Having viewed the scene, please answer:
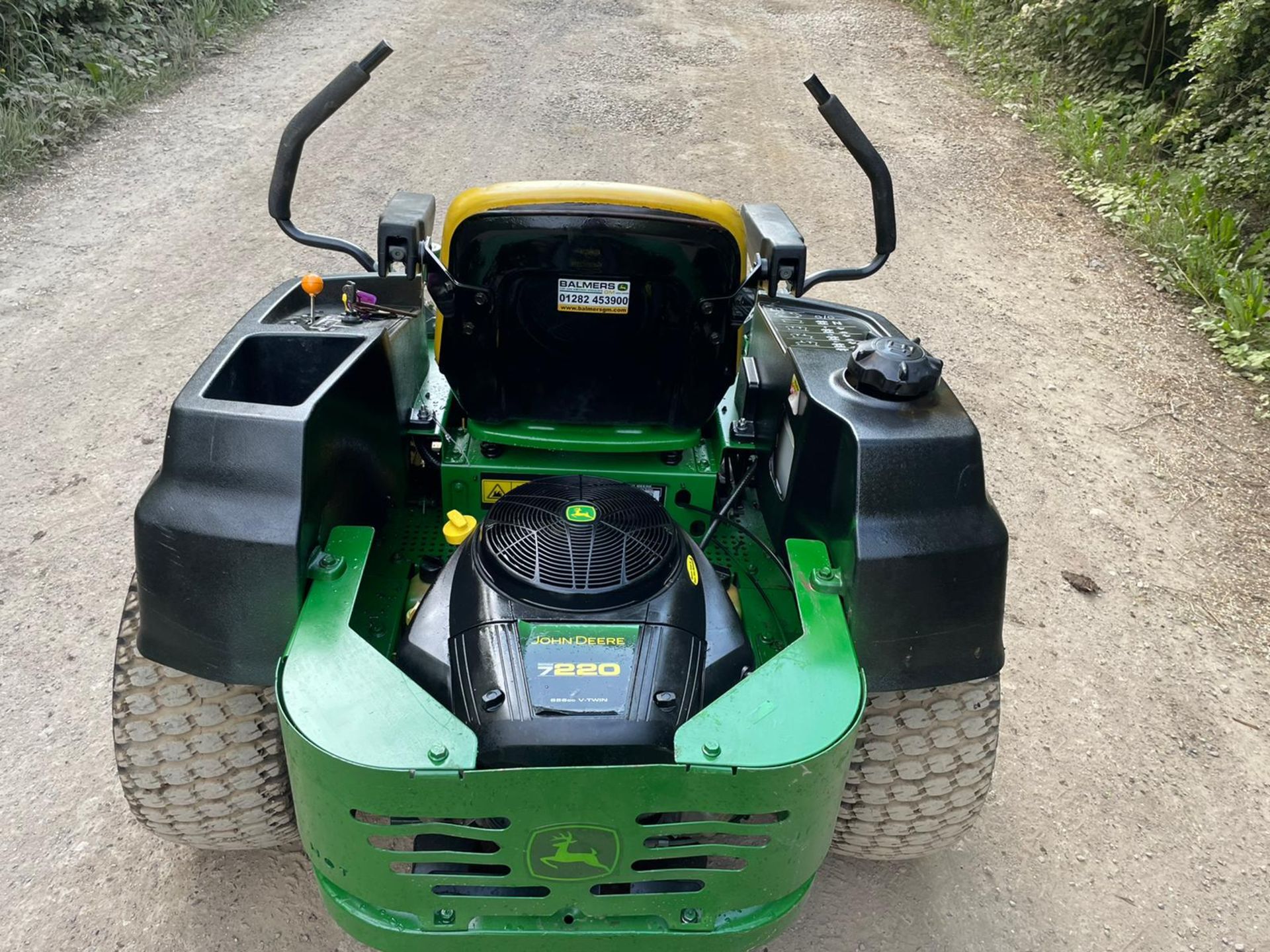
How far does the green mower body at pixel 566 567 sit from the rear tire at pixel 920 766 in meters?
0.19

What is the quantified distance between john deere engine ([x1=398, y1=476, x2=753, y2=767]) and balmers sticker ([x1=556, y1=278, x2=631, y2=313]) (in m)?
0.42

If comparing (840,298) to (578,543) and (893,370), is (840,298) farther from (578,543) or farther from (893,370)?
(578,543)

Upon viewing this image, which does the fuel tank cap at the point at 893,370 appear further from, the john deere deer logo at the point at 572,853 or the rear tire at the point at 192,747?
the rear tire at the point at 192,747

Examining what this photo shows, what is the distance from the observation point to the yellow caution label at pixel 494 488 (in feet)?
8.05

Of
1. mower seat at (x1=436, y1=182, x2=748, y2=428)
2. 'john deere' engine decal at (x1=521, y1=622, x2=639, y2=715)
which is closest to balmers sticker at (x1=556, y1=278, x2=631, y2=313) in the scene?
mower seat at (x1=436, y1=182, x2=748, y2=428)

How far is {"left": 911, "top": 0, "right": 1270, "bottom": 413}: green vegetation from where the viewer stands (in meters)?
5.43

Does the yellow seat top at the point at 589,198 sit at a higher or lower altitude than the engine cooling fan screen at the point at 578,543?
higher

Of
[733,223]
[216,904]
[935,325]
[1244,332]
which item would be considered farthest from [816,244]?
[216,904]

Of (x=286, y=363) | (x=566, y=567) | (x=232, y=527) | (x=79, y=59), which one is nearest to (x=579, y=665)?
(x=566, y=567)

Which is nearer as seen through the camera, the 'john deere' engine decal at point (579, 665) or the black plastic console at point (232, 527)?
the 'john deere' engine decal at point (579, 665)

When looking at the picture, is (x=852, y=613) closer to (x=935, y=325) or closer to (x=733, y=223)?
(x=733, y=223)

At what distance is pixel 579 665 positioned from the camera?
5.50ft

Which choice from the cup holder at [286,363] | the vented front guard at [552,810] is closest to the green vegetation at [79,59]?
the cup holder at [286,363]

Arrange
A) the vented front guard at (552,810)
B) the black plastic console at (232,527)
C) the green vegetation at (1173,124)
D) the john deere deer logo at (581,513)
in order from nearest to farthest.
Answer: the vented front guard at (552,810), the black plastic console at (232,527), the john deere deer logo at (581,513), the green vegetation at (1173,124)
